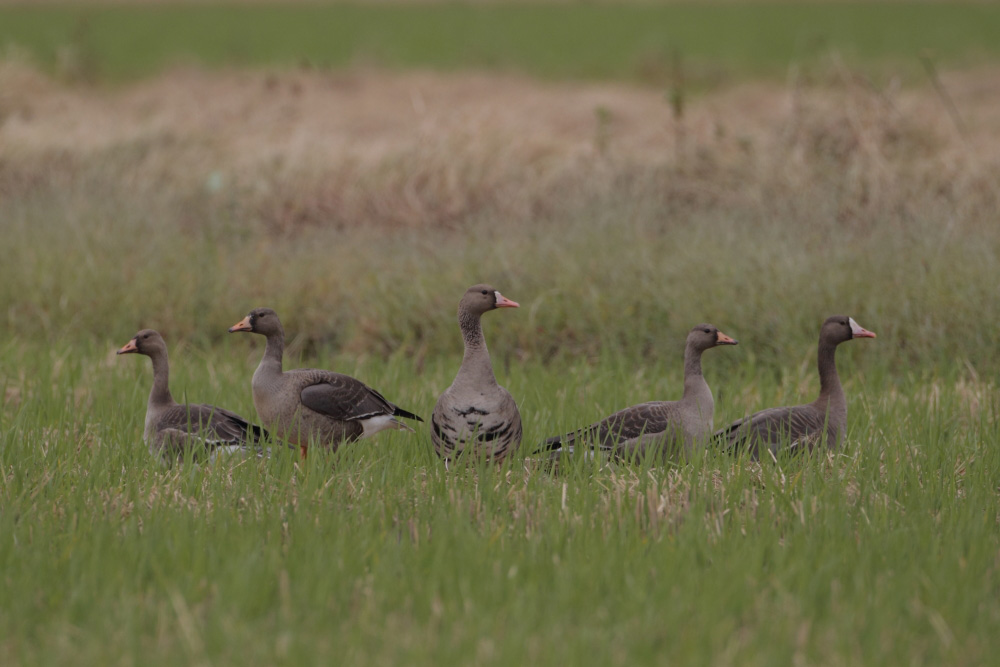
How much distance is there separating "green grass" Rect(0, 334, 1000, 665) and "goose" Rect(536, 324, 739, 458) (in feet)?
0.64

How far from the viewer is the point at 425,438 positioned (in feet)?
20.5

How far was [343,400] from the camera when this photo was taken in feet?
20.5

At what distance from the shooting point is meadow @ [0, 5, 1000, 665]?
3.89 m

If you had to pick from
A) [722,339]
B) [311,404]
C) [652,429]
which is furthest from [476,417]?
[722,339]

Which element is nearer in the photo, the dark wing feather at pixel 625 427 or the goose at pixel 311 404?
the dark wing feather at pixel 625 427

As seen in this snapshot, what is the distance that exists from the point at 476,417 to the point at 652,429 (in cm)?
97

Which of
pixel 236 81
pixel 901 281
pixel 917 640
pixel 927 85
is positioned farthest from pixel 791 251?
pixel 236 81

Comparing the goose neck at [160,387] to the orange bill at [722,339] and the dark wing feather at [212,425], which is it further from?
the orange bill at [722,339]

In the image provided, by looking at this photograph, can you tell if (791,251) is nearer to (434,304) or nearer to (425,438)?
(434,304)

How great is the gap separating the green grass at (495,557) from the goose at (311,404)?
272 mm

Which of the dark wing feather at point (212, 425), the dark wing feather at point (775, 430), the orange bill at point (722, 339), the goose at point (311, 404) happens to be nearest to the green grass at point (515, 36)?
the goose at point (311, 404)

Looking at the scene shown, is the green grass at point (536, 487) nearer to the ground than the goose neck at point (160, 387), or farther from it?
nearer to the ground

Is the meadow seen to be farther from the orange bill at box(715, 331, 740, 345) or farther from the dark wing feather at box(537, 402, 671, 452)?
the orange bill at box(715, 331, 740, 345)

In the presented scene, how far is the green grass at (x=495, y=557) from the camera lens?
12.1 feet
